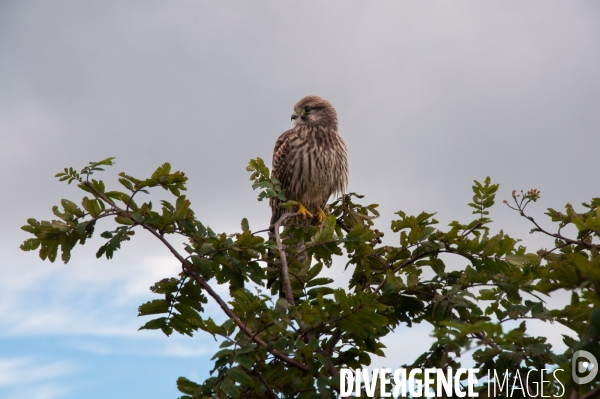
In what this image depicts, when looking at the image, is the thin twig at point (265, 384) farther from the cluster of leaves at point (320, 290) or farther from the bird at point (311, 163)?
the bird at point (311, 163)

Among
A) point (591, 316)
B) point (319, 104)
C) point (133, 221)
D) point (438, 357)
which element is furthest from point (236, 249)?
point (319, 104)

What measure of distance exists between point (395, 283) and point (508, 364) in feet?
2.70

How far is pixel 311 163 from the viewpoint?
7.86 m

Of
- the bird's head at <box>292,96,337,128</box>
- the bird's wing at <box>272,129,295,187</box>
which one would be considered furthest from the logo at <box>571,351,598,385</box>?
the bird's head at <box>292,96,337,128</box>

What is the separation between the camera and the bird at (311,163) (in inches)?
308

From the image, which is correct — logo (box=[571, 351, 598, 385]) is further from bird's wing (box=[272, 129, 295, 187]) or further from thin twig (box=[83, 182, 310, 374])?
bird's wing (box=[272, 129, 295, 187])

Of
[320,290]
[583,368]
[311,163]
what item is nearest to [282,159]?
[311,163]

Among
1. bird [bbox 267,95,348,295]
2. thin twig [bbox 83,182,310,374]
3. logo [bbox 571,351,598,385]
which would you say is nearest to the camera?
logo [bbox 571,351,598,385]

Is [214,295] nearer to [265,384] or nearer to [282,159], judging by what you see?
[265,384]

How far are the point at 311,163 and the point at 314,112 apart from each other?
1.11 metres

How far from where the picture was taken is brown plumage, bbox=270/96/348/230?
782 centimetres

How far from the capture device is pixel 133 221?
12.8 feet

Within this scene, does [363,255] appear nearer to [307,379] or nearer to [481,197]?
[481,197]

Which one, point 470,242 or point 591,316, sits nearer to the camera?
point 591,316
